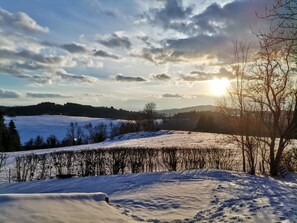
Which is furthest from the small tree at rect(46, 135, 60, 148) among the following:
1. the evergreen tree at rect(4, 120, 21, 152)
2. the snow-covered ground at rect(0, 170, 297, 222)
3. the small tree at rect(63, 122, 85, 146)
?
the snow-covered ground at rect(0, 170, 297, 222)

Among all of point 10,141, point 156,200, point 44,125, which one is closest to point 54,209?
point 156,200

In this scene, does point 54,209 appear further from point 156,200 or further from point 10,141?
point 10,141

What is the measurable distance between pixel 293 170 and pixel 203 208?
15088mm

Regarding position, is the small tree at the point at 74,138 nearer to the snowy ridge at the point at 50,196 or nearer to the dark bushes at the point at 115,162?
the dark bushes at the point at 115,162

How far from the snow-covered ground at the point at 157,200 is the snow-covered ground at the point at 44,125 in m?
128

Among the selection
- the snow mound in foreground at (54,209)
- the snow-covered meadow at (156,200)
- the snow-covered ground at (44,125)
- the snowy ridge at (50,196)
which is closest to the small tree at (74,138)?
the snow-covered ground at (44,125)

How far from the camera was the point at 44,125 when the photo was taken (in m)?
166

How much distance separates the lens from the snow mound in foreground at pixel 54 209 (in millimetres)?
7279

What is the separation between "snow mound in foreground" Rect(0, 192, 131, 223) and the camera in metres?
7.28

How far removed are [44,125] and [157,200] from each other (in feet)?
524

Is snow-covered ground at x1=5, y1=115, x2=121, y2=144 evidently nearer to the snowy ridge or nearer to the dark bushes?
the dark bushes

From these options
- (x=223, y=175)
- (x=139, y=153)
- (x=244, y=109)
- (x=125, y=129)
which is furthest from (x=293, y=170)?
(x=125, y=129)

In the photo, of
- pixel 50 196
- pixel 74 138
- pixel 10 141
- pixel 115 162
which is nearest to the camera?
pixel 50 196

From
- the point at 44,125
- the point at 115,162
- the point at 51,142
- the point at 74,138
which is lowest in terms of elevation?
the point at 51,142
